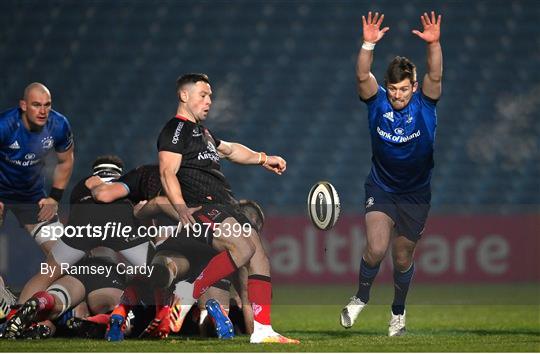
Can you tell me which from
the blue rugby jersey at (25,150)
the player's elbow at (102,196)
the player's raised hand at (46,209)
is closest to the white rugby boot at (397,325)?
the player's elbow at (102,196)

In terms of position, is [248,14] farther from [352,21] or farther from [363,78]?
[363,78]

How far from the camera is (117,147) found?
17031 millimetres

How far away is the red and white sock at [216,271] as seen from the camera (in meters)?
7.02

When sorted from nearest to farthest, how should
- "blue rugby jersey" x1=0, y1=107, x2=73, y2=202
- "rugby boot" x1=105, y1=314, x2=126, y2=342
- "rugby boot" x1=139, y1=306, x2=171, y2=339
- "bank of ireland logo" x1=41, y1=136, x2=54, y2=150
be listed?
"rugby boot" x1=105, y1=314, x2=126, y2=342 < "rugby boot" x1=139, y1=306, x2=171, y2=339 < "blue rugby jersey" x1=0, y1=107, x2=73, y2=202 < "bank of ireland logo" x1=41, y1=136, x2=54, y2=150

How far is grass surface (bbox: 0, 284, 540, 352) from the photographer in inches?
251

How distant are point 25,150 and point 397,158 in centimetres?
288

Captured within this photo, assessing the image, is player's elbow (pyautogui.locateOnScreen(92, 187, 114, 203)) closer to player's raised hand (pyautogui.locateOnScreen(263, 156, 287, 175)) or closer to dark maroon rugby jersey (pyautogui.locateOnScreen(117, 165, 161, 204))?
dark maroon rugby jersey (pyautogui.locateOnScreen(117, 165, 161, 204))

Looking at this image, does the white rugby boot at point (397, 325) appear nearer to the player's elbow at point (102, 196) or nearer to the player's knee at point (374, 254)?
the player's knee at point (374, 254)

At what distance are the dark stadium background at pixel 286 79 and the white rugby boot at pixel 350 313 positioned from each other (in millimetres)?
8458

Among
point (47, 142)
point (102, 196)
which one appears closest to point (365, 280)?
point (102, 196)

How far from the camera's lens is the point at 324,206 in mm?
7336

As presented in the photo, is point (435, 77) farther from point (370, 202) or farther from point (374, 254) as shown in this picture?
point (374, 254)

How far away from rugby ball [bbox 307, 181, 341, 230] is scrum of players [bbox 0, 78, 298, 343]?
0.38 metres

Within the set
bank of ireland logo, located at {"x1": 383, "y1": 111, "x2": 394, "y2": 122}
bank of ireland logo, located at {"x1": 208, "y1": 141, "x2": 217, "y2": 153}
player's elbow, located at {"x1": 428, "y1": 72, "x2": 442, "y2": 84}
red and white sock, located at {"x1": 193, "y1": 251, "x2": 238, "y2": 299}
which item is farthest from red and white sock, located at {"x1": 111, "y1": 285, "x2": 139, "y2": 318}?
player's elbow, located at {"x1": 428, "y1": 72, "x2": 442, "y2": 84}
